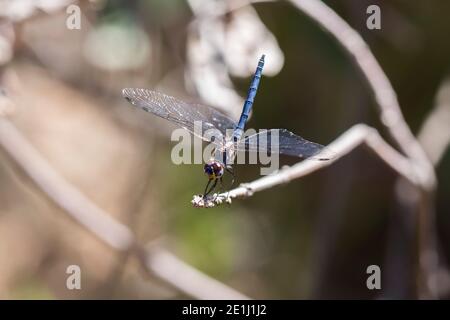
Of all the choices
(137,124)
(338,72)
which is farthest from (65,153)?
(338,72)

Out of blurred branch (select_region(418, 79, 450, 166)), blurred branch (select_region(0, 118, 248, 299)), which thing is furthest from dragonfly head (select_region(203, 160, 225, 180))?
blurred branch (select_region(418, 79, 450, 166))

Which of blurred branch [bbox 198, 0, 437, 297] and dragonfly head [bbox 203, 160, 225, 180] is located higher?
blurred branch [bbox 198, 0, 437, 297]

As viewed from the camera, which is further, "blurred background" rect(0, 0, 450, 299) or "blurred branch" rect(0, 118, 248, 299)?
"blurred background" rect(0, 0, 450, 299)

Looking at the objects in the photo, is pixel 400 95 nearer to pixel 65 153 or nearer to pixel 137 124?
pixel 137 124

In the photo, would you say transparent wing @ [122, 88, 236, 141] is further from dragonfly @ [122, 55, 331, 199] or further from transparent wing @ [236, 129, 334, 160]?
transparent wing @ [236, 129, 334, 160]
